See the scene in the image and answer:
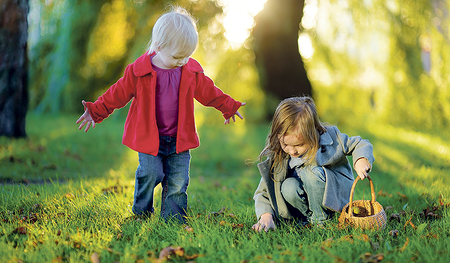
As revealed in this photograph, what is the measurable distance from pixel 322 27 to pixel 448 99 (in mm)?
2920

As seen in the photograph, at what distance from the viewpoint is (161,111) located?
3012mm

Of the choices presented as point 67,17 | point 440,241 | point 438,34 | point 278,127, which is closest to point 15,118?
point 67,17

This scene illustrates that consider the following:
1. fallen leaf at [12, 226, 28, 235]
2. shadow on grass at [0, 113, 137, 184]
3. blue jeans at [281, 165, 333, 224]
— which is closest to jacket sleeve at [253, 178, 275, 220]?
blue jeans at [281, 165, 333, 224]

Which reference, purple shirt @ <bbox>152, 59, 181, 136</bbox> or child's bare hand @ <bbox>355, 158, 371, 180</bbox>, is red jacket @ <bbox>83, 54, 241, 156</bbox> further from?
child's bare hand @ <bbox>355, 158, 371, 180</bbox>

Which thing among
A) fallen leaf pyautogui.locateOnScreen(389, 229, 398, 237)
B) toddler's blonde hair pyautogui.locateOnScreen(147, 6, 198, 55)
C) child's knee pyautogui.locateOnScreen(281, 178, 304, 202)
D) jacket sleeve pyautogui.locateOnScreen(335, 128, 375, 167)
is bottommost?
fallen leaf pyautogui.locateOnScreen(389, 229, 398, 237)

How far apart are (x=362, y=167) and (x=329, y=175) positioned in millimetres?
267

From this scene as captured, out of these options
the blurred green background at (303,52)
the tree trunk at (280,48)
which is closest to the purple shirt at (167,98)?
the blurred green background at (303,52)

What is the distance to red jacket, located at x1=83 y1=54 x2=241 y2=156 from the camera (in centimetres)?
292

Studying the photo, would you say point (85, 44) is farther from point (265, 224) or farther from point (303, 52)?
point (265, 224)

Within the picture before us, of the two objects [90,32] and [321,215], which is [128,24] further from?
[321,215]

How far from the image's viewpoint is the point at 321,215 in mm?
2812

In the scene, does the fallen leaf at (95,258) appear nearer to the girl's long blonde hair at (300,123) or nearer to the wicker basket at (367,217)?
the girl's long blonde hair at (300,123)

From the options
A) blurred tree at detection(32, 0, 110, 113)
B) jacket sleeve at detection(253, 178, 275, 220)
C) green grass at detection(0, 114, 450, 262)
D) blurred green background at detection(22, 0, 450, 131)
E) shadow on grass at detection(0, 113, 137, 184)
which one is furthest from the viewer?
blurred tree at detection(32, 0, 110, 113)

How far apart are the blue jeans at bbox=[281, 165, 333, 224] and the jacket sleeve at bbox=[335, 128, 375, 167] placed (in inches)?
9.5
